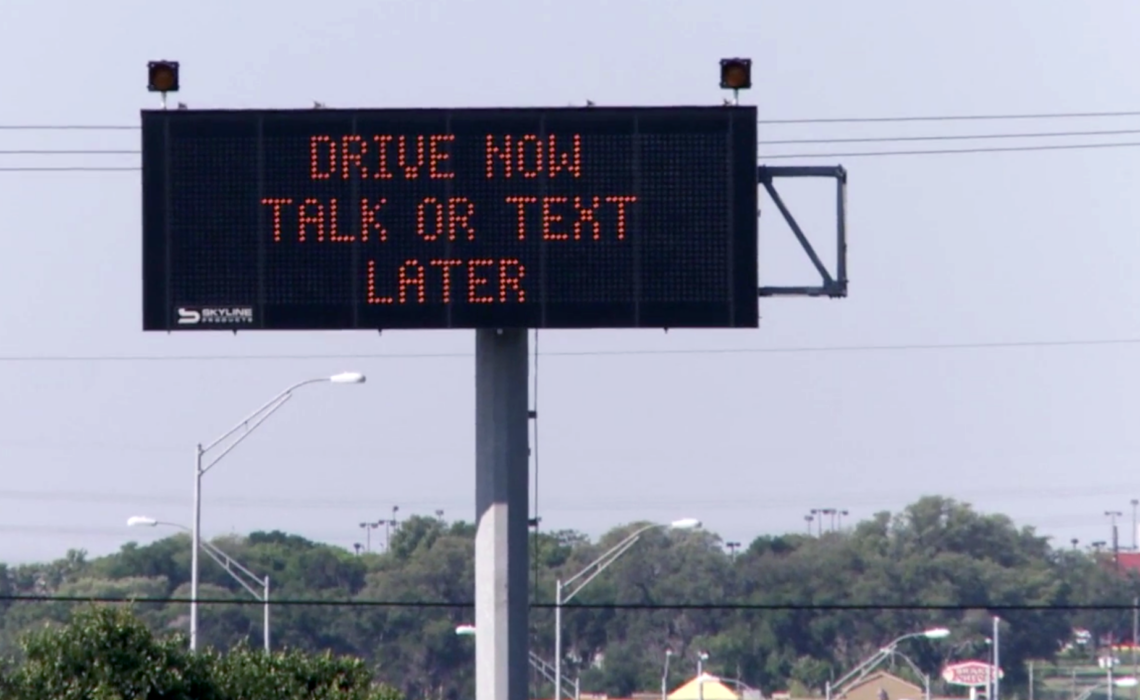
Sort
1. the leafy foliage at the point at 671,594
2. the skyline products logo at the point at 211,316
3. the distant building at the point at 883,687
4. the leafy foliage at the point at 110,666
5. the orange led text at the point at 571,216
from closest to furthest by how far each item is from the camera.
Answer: the orange led text at the point at 571,216 < the skyline products logo at the point at 211,316 < the leafy foliage at the point at 110,666 < the leafy foliage at the point at 671,594 < the distant building at the point at 883,687

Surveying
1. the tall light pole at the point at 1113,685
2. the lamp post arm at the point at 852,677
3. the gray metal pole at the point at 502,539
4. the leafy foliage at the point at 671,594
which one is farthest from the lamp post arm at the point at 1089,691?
the gray metal pole at the point at 502,539

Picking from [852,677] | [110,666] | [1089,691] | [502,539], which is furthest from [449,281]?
[1089,691]

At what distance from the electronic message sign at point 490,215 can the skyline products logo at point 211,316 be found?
0.08m

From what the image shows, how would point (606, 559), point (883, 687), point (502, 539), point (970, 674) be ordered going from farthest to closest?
point (883, 687) → point (970, 674) → point (606, 559) → point (502, 539)

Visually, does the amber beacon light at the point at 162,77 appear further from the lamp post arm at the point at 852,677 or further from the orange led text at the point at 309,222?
the lamp post arm at the point at 852,677

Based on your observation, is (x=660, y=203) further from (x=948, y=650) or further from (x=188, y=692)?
(x=948, y=650)

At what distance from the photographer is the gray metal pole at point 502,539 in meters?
20.6

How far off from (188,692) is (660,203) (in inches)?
240

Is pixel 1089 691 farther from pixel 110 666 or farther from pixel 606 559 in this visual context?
pixel 110 666

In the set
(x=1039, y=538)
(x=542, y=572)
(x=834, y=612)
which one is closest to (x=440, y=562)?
(x=542, y=572)

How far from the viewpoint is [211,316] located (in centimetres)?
1830

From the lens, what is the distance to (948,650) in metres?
83.7

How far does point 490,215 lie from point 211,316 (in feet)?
8.51

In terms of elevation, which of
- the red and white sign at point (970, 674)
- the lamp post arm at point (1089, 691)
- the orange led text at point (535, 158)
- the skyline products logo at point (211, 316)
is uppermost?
the orange led text at point (535, 158)
